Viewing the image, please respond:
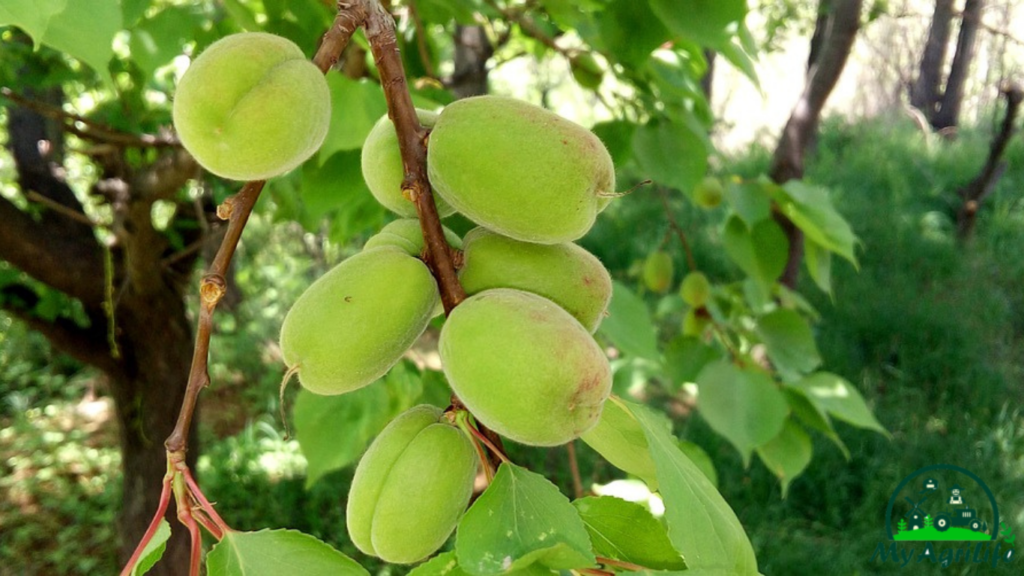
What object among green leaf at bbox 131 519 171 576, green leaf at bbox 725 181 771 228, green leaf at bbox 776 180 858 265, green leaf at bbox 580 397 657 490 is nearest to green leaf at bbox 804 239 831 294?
green leaf at bbox 776 180 858 265

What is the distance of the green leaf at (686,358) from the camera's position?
7.22ft

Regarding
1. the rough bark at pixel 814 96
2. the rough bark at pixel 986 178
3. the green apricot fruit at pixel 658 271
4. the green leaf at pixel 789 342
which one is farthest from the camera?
the rough bark at pixel 986 178

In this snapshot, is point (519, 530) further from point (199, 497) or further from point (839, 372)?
point (839, 372)

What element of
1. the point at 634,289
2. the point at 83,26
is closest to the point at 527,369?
the point at 83,26

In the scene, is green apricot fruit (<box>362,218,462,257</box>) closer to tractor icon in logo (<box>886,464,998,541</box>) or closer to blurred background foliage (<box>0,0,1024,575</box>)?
blurred background foliage (<box>0,0,1024,575</box>)

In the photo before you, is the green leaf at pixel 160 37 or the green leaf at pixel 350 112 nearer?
the green leaf at pixel 350 112

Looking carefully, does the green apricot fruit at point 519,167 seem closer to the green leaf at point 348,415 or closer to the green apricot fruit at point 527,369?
the green apricot fruit at point 527,369

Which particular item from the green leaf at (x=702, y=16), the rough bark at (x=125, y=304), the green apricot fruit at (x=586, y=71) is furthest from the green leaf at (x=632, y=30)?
the rough bark at (x=125, y=304)

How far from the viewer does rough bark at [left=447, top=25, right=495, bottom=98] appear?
2922 mm

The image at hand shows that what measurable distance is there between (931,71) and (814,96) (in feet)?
15.7

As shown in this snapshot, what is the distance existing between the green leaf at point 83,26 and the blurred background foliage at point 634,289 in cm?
49

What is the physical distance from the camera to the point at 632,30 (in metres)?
1.57

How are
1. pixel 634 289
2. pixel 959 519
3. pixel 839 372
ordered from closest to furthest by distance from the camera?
pixel 959 519 < pixel 839 372 < pixel 634 289

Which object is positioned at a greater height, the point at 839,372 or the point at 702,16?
the point at 702,16
